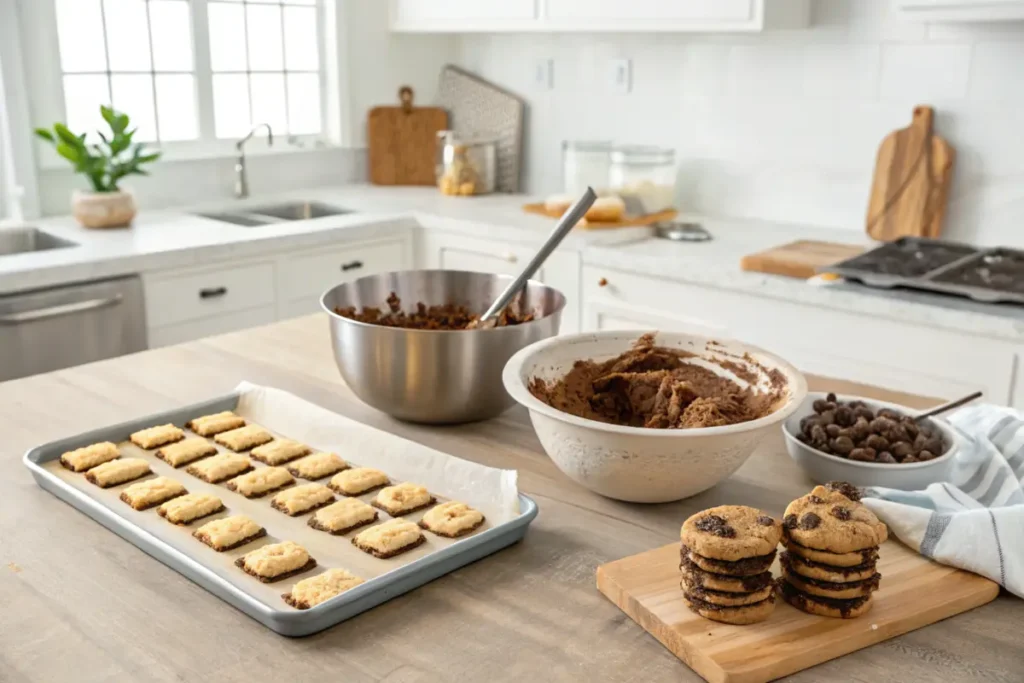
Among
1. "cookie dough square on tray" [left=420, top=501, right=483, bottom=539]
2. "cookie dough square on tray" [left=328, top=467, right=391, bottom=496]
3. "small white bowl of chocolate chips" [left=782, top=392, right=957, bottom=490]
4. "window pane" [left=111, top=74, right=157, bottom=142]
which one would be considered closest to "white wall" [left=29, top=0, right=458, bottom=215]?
"window pane" [left=111, top=74, right=157, bottom=142]

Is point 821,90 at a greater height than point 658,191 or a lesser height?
greater

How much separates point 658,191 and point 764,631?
2.48 m

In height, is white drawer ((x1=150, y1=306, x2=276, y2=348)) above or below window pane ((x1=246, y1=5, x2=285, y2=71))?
below

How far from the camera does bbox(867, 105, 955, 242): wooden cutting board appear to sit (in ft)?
9.04

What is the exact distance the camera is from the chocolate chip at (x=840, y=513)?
0.89m

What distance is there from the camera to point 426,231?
336 cm

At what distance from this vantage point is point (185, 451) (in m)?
1.22

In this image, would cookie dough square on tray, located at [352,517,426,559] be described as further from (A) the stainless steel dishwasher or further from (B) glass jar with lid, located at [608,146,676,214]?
(B) glass jar with lid, located at [608,146,676,214]

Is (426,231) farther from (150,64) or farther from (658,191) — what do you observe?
(150,64)

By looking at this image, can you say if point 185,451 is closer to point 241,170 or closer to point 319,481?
point 319,481

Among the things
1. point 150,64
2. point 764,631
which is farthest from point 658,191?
point 764,631

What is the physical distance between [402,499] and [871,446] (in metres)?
0.56

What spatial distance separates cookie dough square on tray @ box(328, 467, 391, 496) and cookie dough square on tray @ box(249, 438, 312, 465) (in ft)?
0.27

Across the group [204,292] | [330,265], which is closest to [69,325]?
[204,292]
